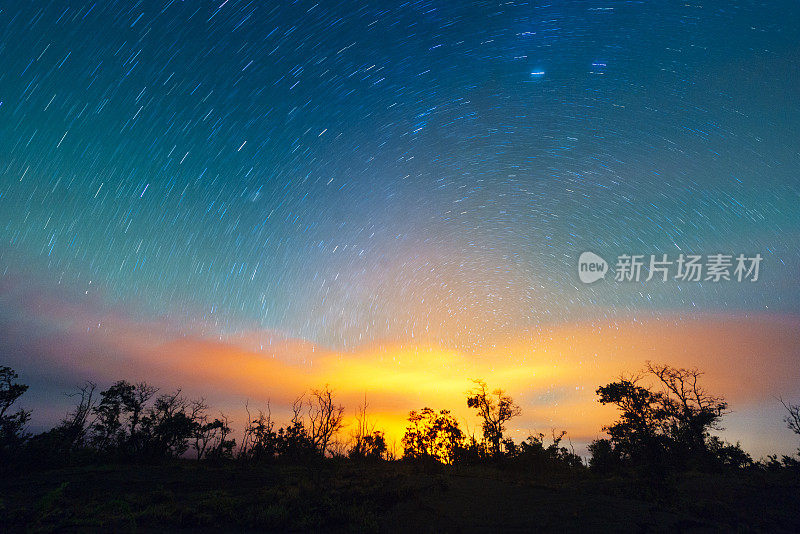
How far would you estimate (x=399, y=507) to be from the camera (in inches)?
599

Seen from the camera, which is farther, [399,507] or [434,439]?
[434,439]

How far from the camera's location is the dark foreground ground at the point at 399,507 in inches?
498

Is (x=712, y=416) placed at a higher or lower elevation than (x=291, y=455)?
higher

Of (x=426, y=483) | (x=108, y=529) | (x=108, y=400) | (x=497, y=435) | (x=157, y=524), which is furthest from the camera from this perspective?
(x=108, y=400)

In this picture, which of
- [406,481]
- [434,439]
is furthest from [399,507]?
[434,439]

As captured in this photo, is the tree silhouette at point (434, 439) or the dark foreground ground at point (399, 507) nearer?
the dark foreground ground at point (399, 507)

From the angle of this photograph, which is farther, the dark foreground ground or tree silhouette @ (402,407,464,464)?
tree silhouette @ (402,407,464,464)

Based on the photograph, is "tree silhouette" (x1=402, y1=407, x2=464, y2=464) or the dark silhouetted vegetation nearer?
the dark silhouetted vegetation

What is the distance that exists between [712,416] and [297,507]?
44.4m

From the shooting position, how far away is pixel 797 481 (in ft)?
75.6

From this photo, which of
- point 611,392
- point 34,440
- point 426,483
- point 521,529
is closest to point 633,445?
point 611,392

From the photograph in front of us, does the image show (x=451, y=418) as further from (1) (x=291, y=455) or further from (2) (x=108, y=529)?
(2) (x=108, y=529)

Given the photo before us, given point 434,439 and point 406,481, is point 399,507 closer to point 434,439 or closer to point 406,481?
point 406,481

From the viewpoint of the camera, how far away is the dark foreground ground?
12656mm
